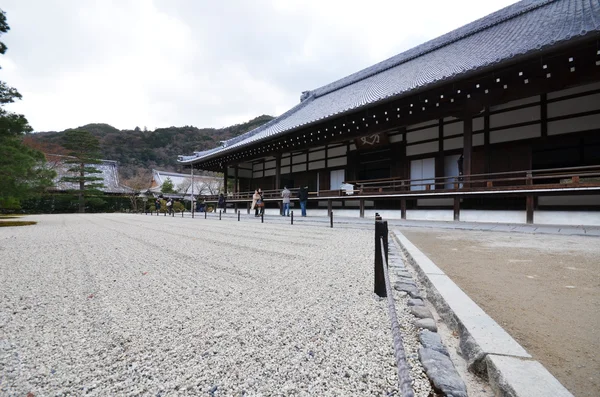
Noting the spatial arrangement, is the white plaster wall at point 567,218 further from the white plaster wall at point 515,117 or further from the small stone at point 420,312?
the small stone at point 420,312

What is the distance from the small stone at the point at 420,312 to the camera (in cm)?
181

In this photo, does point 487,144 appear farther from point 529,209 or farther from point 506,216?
point 529,209

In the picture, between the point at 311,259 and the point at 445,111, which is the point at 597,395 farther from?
the point at 445,111

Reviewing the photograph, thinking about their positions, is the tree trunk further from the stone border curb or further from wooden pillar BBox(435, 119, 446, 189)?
the stone border curb

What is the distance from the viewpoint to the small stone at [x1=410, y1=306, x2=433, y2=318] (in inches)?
71.1

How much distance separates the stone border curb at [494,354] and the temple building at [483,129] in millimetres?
7190

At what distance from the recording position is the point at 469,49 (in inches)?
467

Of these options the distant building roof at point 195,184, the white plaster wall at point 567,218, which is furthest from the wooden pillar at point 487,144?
the distant building roof at point 195,184

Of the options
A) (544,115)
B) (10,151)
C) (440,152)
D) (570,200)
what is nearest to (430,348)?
(570,200)

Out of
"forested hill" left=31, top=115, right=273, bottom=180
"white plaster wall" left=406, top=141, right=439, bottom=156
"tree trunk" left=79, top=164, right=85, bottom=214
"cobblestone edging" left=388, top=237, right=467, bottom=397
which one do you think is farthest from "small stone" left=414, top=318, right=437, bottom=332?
"forested hill" left=31, top=115, right=273, bottom=180

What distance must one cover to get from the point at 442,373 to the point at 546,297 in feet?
4.56

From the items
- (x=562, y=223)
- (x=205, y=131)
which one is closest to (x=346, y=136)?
(x=562, y=223)

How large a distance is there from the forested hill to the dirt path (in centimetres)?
5033

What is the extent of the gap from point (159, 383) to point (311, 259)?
100 inches
